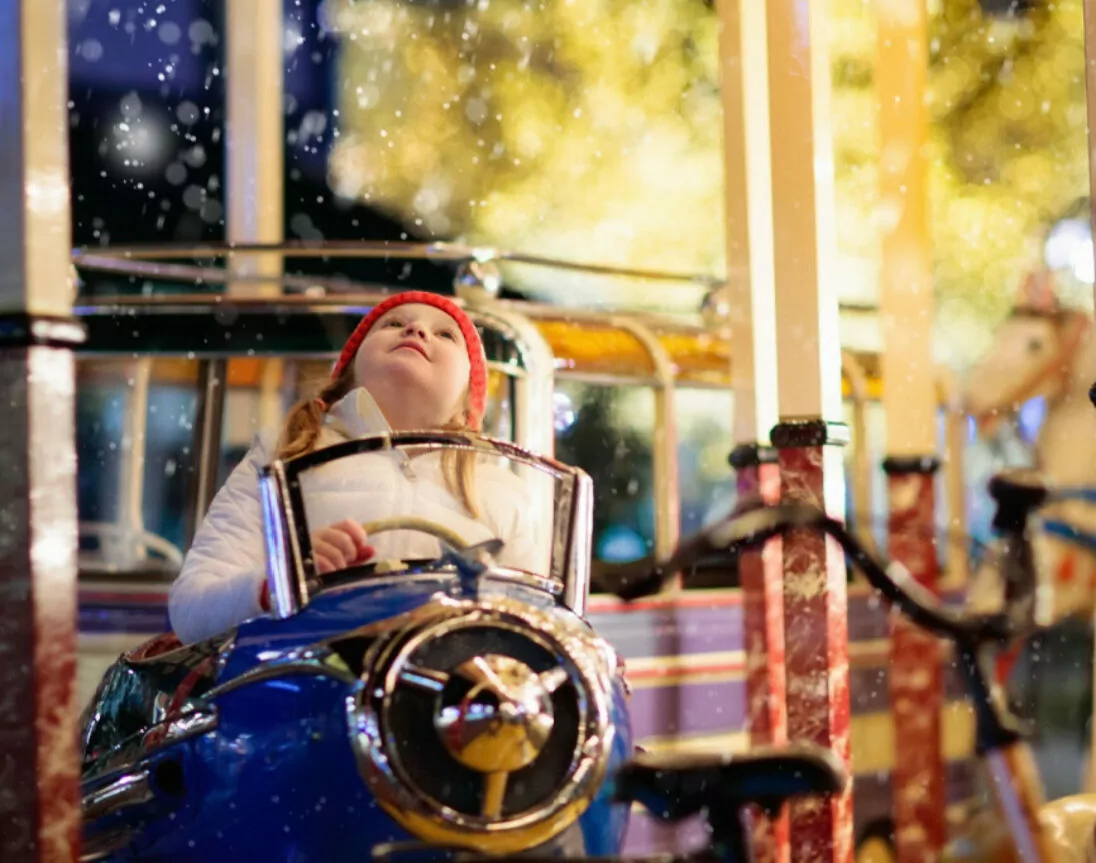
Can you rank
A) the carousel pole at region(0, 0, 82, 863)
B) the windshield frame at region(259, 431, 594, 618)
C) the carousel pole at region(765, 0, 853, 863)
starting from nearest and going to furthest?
the carousel pole at region(0, 0, 82, 863) → the windshield frame at region(259, 431, 594, 618) → the carousel pole at region(765, 0, 853, 863)

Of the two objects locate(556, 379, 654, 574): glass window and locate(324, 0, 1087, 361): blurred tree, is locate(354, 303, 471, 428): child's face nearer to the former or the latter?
locate(556, 379, 654, 574): glass window

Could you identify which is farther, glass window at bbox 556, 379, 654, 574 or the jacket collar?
glass window at bbox 556, 379, 654, 574

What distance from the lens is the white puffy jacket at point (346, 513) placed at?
9.38 ft

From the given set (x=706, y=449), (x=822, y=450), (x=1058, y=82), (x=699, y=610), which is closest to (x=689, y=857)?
(x=822, y=450)

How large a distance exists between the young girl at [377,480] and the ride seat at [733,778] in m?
0.92

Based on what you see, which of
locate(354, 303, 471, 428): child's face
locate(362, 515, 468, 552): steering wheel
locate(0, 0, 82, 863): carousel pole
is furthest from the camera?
locate(354, 303, 471, 428): child's face

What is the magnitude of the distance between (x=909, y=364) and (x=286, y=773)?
9.29ft

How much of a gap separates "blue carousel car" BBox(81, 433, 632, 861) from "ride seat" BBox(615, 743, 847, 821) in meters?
0.40

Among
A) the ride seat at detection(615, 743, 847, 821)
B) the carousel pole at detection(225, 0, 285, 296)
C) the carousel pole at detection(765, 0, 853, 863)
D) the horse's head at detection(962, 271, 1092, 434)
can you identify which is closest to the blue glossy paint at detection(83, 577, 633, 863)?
the ride seat at detection(615, 743, 847, 821)

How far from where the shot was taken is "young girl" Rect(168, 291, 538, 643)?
2.85 meters

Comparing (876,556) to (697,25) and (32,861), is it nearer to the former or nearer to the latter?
(32,861)

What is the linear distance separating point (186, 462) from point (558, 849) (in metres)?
2.70

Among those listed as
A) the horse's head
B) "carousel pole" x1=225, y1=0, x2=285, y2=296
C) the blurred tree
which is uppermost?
the blurred tree

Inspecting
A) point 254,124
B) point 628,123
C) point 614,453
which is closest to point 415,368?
point 614,453
